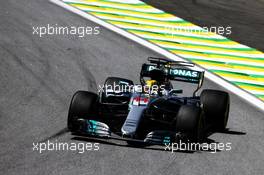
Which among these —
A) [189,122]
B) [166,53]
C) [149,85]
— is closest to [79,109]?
[149,85]

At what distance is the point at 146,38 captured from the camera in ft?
63.8

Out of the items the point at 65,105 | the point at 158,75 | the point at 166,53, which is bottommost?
the point at 65,105

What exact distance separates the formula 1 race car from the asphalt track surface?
309 mm

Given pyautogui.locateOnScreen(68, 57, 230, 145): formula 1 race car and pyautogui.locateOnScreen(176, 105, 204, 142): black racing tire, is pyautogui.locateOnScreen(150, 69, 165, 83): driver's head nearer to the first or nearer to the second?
pyautogui.locateOnScreen(68, 57, 230, 145): formula 1 race car

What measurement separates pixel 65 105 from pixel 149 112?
7.36 feet

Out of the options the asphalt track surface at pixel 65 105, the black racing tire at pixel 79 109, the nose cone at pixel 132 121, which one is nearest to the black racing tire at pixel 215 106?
the asphalt track surface at pixel 65 105

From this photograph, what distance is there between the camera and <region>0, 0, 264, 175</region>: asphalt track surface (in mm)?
10438

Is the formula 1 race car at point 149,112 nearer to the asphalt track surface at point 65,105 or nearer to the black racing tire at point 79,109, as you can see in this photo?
the black racing tire at point 79,109

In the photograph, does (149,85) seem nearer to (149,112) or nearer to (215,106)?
(149,112)

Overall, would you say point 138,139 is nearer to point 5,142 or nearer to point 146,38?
point 5,142

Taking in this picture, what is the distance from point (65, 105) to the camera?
13344 millimetres

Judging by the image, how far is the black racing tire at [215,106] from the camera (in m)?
12.4

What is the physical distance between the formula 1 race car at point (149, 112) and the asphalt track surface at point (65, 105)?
309mm

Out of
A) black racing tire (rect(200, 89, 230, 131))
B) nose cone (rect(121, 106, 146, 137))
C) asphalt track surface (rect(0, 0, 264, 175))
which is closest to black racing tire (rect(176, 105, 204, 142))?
asphalt track surface (rect(0, 0, 264, 175))
